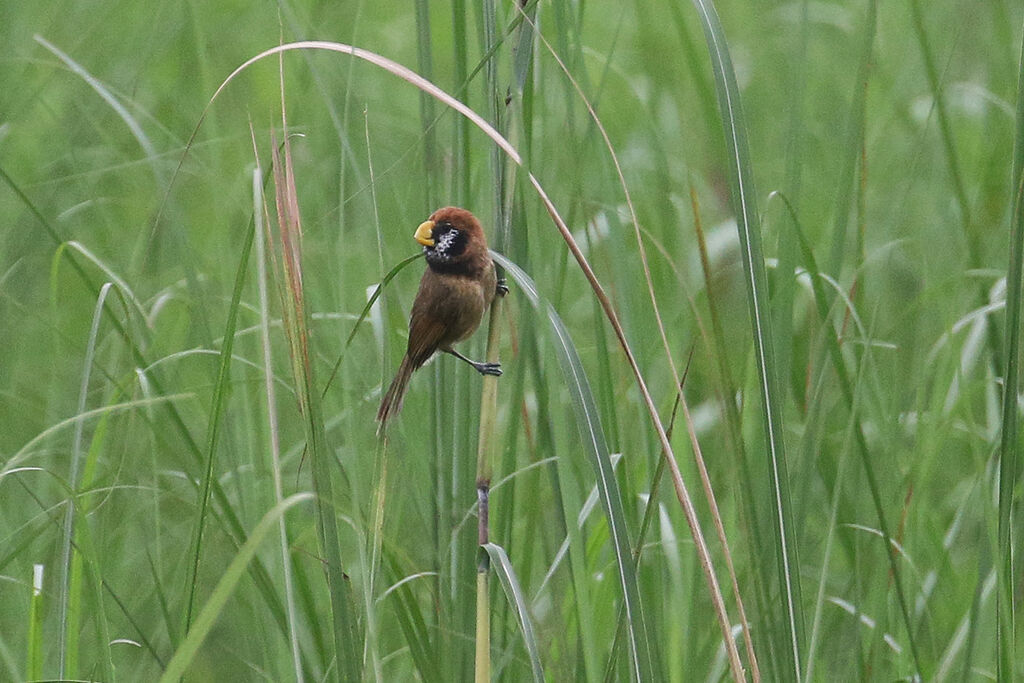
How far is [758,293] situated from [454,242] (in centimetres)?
60

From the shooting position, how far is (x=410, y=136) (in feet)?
10.3

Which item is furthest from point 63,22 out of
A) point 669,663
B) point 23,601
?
point 669,663

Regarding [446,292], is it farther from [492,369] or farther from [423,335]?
[492,369]

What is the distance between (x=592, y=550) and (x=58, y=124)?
6.28 feet

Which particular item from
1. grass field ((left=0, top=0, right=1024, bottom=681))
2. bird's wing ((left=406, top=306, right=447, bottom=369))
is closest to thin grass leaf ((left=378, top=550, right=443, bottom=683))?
grass field ((left=0, top=0, right=1024, bottom=681))

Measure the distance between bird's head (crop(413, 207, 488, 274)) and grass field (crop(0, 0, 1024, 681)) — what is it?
53 millimetres

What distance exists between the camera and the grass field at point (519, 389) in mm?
1042

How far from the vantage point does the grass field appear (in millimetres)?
1042

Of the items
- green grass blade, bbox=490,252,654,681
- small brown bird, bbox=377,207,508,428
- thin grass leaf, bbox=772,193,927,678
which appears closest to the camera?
green grass blade, bbox=490,252,654,681

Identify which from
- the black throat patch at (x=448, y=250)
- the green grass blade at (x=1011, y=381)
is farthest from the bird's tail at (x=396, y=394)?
the green grass blade at (x=1011, y=381)

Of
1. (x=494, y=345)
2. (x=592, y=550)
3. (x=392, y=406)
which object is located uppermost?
(x=494, y=345)

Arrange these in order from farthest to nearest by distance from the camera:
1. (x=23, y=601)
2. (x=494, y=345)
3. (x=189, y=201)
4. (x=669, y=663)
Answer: (x=189, y=201) → (x=23, y=601) → (x=669, y=663) → (x=494, y=345)

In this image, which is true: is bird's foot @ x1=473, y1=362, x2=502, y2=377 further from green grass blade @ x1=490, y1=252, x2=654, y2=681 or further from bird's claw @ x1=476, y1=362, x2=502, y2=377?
green grass blade @ x1=490, y1=252, x2=654, y2=681

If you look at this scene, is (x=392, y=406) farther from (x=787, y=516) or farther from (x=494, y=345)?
(x=787, y=516)
